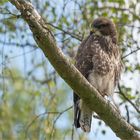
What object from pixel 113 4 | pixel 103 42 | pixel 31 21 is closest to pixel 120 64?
pixel 103 42

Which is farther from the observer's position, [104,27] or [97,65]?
[104,27]

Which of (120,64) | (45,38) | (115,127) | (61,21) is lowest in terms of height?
(115,127)

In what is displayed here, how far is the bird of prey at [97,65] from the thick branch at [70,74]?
41.1 inches

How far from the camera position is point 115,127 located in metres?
4.86

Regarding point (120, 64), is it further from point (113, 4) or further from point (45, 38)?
point (45, 38)

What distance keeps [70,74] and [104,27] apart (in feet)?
8.07

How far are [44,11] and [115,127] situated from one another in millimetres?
2002

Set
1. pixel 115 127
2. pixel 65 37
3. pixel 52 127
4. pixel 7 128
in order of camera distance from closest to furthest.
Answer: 1. pixel 115 127
2. pixel 52 127
3. pixel 65 37
4. pixel 7 128

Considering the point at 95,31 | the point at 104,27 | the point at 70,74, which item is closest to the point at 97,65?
the point at 95,31

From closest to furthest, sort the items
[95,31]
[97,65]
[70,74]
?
[70,74]
[97,65]
[95,31]

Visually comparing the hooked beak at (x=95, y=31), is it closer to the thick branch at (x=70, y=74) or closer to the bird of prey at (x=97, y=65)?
the bird of prey at (x=97, y=65)

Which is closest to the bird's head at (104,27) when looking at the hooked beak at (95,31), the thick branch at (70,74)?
the hooked beak at (95,31)

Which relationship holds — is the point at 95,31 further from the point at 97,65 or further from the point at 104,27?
the point at 97,65

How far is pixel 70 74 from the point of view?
4.38 metres
